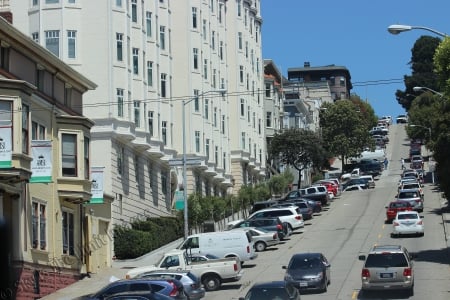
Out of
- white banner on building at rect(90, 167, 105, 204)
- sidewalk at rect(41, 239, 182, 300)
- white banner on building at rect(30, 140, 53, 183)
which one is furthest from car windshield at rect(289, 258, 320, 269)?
white banner on building at rect(90, 167, 105, 204)

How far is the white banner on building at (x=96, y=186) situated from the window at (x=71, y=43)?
11.5 meters

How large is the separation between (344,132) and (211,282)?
91513mm

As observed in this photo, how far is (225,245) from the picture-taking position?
43.7 metres

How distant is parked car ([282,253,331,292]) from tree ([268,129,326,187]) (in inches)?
2484

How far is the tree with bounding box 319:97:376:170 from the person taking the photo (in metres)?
124

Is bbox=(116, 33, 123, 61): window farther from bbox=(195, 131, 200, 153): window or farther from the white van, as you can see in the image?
bbox=(195, 131, 200, 153): window

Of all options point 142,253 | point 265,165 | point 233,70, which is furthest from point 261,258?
point 265,165

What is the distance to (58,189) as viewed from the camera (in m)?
40.8

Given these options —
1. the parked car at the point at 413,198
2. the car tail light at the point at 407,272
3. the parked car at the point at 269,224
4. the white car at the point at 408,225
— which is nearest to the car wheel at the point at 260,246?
the parked car at the point at 269,224

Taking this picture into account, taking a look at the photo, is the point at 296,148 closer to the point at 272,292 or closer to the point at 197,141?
the point at 197,141

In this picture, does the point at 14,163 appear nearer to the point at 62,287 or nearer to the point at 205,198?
the point at 62,287

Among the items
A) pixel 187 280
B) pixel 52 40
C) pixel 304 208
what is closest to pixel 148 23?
pixel 52 40

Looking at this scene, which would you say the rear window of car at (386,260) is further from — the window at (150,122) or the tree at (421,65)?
the tree at (421,65)

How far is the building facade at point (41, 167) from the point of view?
34.3 m
